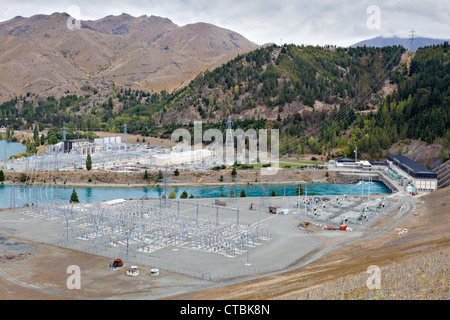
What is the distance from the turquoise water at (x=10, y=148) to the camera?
79.4 m

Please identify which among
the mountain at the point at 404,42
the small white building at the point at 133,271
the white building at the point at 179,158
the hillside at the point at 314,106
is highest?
the mountain at the point at 404,42

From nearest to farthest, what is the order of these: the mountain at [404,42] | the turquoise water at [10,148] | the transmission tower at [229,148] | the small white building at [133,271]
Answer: the small white building at [133,271] → the transmission tower at [229,148] → the turquoise water at [10,148] → the mountain at [404,42]

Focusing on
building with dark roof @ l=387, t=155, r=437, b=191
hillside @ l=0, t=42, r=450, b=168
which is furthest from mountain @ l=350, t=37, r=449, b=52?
building with dark roof @ l=387, t=155, r=437, b=191

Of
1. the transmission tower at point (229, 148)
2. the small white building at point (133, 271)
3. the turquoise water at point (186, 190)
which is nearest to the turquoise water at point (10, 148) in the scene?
the turquoise water at point (186, 190)

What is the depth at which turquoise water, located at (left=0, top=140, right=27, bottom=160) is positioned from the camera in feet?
260

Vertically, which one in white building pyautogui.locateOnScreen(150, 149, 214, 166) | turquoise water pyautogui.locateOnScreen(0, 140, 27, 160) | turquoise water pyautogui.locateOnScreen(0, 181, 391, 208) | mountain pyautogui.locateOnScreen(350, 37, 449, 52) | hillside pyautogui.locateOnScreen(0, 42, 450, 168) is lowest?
turquoise water pyautogui.locateOnScreen(0, 181, 391, 208)

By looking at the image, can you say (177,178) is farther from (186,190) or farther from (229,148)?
(229,148)

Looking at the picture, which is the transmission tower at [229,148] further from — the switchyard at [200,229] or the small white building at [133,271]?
the small white building at [133,271]

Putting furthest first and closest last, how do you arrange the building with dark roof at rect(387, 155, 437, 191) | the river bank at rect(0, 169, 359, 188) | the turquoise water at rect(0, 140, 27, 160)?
the turquoise water at rect(0, 140, 27, 160) → the river bank at rect(0, 169, 359, 188) → the building with dark roof at rect(387, 155, 437, 191)

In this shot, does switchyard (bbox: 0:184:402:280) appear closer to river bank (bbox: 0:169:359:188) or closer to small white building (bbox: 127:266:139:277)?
small white building (bbox: 127:266:139:277)

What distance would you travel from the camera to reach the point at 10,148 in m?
87.6

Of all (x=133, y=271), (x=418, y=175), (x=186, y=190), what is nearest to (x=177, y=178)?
(x=186, y=190)

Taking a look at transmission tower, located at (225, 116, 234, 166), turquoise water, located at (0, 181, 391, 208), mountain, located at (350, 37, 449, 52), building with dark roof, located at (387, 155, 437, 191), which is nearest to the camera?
building with dark roof, located at (387, 155, 437, 191)
